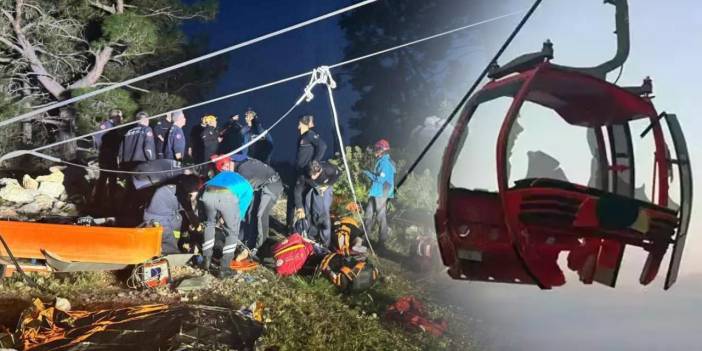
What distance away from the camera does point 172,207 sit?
331 centimetres

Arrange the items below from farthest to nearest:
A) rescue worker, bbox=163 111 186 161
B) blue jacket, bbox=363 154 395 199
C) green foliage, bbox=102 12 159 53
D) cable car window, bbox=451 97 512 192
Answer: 1. green foliage, bbox=102 12 159 53
2. rescue worker, bbox=163 111 186 161
3. blue jacket, bbox=363 154 395 199
4. cable car window, bbox=451 97 512 192

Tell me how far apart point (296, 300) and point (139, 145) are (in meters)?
1.69

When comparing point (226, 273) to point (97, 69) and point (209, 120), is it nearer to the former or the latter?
point (209, 120)

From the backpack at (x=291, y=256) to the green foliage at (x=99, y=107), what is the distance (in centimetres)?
208

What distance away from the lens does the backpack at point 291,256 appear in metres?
2.85

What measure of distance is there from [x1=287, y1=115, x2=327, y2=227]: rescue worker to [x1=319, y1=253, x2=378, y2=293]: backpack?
77 centimetres

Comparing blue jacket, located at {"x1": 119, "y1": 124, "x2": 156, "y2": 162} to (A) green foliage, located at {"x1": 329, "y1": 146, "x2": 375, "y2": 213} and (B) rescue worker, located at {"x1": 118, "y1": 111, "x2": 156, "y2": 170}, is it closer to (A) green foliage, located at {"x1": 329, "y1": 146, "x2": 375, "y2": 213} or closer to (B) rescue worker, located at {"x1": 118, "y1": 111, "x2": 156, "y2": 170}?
(B) rescue worker, located at {"x1": 118, "y1": 111, "x2": 156, "y2": 170}

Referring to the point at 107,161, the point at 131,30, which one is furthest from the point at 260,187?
the point at 131,30

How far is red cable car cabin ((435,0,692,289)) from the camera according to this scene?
4.09 feet

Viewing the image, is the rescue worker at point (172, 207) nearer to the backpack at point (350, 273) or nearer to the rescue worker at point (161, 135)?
the rescue worker at point (161, 135)

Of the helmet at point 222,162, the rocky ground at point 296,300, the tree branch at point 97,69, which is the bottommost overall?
the rocky ground at point 296,300

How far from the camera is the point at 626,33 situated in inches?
57.6

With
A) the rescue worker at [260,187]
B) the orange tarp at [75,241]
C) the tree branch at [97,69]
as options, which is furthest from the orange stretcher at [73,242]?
→ the tree branch at [97,69]

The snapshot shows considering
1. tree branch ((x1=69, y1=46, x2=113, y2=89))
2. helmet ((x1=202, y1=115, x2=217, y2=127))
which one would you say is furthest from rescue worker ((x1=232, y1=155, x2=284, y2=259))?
tree branch ((x1=69, y1=46, x2=113, y2=89))
